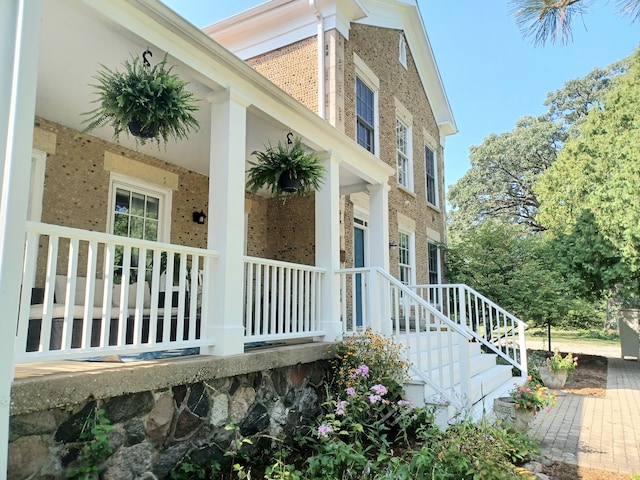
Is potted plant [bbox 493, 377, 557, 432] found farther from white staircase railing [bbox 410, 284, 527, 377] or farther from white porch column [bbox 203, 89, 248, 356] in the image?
white porch column [bbox 203, 89, 248, 356]

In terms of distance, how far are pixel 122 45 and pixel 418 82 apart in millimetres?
9460

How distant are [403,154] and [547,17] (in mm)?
5327

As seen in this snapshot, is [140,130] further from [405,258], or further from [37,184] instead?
[405,258]

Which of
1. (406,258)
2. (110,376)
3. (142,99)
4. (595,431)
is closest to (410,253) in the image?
(406,258)

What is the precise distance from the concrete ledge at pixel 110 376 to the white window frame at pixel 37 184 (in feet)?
7.01

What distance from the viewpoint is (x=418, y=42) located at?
445 inches

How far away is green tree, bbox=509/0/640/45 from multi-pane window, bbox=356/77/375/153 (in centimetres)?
361

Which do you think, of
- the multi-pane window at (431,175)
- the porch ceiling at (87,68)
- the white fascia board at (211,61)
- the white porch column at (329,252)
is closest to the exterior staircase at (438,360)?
the white porch column at (329,252)

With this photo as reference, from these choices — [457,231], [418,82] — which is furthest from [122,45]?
[457,231]

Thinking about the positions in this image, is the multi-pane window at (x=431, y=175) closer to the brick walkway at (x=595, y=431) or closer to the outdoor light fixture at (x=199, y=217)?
the brick walkway at (x=595, y=431)

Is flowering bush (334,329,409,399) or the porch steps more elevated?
flowering bush (334,329,409,399)

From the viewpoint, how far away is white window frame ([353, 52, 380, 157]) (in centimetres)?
812

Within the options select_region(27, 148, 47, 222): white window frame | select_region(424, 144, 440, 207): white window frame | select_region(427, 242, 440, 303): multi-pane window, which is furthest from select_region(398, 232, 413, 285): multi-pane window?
select_region(27, 148, 47, 222): white window frame

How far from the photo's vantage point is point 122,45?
340cm
